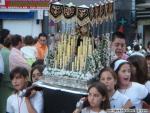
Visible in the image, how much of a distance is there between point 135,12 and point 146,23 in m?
0.86

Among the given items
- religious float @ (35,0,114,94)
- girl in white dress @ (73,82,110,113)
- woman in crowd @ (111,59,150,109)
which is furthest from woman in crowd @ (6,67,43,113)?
woman in crowd @ (111,59,150,109)

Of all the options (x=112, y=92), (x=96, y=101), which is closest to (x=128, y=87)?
(x=112, y=92)

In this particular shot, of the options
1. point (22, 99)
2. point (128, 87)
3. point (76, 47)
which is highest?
point (76, 47)

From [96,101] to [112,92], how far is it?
47cm

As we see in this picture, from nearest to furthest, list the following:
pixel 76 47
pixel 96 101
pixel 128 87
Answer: pixel 96 101 → pixel 128 87 → pixel 76 47

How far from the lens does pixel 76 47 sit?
22.2 ft

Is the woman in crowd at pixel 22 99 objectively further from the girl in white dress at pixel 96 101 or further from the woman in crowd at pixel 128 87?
the woman in crowd at pixel 128 87

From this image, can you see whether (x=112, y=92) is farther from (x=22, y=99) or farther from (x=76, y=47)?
(x=22, y=99)

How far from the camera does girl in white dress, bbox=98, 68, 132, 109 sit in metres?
6.14

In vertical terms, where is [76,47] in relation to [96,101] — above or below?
above

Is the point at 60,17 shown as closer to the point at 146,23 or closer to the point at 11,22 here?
the point at 11,22

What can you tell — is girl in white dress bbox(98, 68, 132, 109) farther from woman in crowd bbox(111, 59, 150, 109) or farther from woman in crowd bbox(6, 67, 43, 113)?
woman in crowd bbox(6, 67, 43, 113)

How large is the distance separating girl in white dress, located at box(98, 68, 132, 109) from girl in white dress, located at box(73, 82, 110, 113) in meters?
0.29

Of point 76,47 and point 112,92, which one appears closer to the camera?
point 112,92
